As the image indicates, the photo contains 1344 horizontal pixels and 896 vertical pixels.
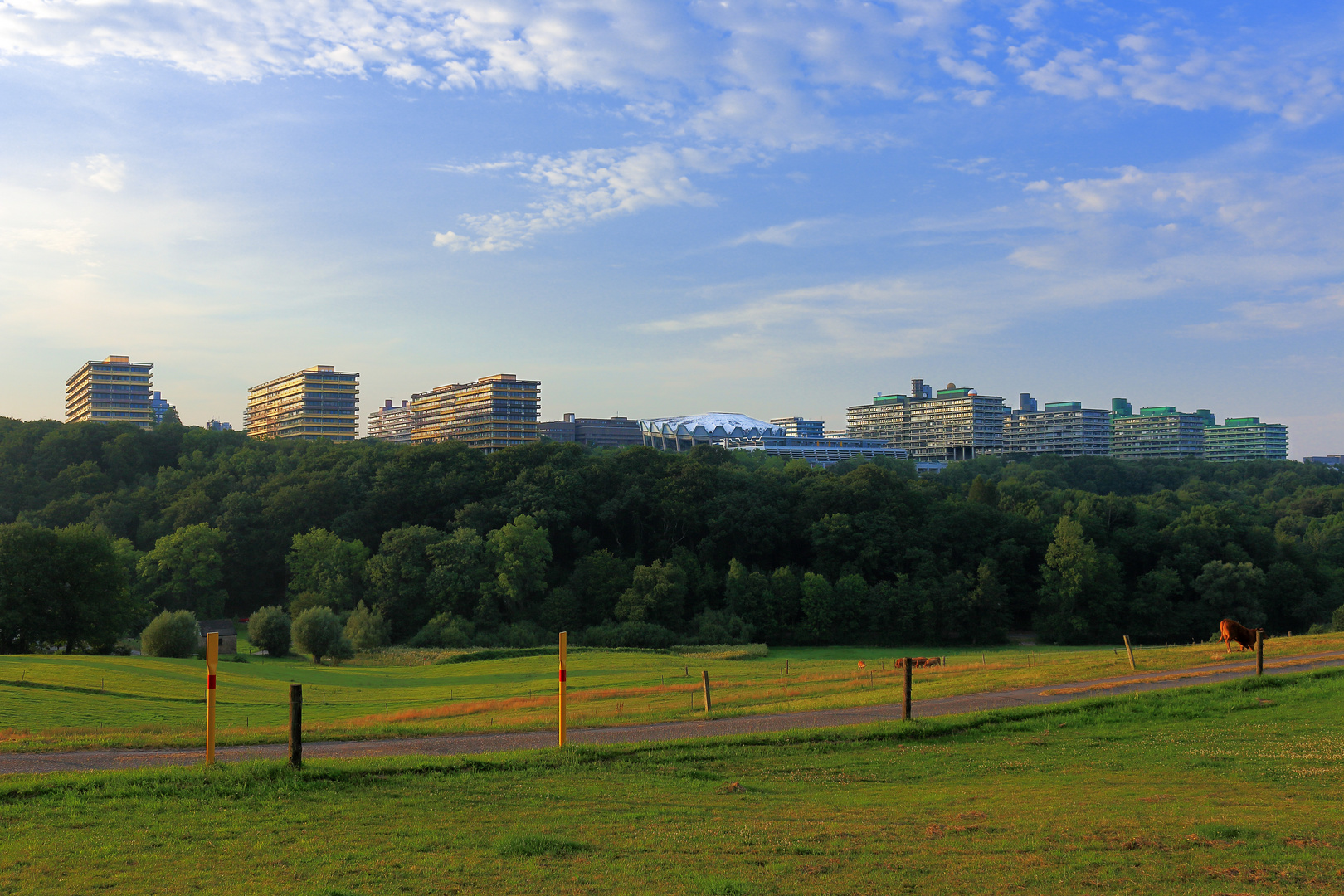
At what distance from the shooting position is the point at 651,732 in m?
19.9

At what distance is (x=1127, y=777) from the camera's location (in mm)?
14617

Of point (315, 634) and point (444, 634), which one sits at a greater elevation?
point (315, 634)

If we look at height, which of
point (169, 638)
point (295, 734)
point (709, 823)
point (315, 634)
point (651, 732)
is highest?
point (295, 734)

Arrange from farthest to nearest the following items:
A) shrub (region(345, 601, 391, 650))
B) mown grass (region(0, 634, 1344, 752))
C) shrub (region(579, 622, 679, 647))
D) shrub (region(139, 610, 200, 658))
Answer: shrub (region(579, 622, 679, 647))
shrub (region(345, 601, 391, 650))
shrub (region(139, 610, 200, 658))
mown grass (region(0, 634, 1344, 752))

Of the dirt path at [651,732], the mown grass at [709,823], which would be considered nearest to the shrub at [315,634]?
the dirt path at [651,732]

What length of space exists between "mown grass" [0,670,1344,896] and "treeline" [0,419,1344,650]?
2631 inches

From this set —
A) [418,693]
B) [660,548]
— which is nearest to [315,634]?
[418,693]

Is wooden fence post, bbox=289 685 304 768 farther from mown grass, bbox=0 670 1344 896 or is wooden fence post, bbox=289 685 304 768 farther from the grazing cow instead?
the grazing cow

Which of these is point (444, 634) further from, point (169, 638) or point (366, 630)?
point (169, 638)

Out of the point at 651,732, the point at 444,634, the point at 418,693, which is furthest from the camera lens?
the point at 444,634

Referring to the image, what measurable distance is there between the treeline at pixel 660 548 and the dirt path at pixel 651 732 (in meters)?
56.5

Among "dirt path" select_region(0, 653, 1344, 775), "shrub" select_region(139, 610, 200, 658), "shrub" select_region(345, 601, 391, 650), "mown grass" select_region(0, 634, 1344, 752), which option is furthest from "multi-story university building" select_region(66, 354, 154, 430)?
"dirt path" select_region(0, 653, 1344, 775)

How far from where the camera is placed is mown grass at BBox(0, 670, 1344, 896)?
8.53m

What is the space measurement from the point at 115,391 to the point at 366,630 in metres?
155
